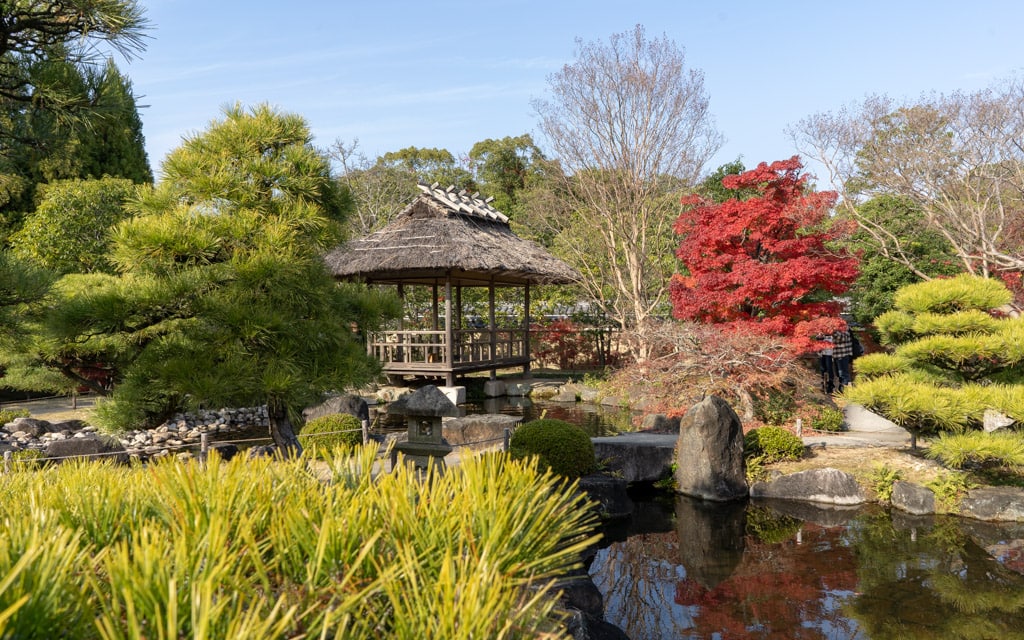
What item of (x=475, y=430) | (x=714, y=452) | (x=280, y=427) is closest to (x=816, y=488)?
(x=714, y=452)

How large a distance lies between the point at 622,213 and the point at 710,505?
10858 mm

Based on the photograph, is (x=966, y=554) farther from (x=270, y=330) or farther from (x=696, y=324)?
(x=270, y=330)

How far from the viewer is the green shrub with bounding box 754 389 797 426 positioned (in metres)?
10.9

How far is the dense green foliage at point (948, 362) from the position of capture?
711cm

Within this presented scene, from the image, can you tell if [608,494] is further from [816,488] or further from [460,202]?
[460,202]

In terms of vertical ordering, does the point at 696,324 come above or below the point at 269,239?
below

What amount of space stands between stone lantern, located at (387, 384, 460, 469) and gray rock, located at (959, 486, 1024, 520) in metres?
6.19

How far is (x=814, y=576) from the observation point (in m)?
6.41

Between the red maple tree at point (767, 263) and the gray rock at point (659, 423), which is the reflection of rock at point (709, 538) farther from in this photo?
the red maple tree at point (767, 263)

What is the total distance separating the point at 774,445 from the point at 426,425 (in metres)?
4.94

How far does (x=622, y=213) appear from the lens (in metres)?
18.0

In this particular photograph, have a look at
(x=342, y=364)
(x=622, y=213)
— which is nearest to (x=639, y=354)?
(x=622, y=213)

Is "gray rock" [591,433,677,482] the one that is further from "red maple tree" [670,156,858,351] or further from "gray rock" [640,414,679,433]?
"red maple tree" [670,156,858,351]

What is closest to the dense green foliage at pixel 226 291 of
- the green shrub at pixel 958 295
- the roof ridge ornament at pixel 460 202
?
the green shrub at pixel 958 295
